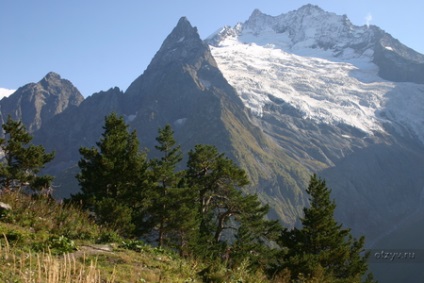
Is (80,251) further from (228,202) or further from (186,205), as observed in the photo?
(228,202)

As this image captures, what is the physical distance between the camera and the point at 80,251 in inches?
453

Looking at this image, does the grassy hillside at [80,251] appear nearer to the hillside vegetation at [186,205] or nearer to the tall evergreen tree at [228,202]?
the hillside vegetation at [186,205]

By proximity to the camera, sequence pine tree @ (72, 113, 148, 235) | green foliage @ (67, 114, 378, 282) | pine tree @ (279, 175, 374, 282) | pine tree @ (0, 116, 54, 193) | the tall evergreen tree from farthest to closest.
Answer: pine tree @ (0, 116, 54, 193), the tall evergreen tree, pine tree @ (72, 113, 148, 235), green foliage @ (67, 114, 378, 282), pine tree @ (279, 175, 374, 282)

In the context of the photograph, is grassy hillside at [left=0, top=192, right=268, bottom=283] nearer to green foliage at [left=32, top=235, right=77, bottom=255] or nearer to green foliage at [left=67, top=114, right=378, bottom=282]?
green foliage at [left=32, top=235, right=77, bottom=255]

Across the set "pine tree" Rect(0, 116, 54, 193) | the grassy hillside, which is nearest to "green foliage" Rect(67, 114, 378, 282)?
"pine tree" Rect(0, 116, 54, 193)

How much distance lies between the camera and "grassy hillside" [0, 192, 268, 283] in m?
9.64

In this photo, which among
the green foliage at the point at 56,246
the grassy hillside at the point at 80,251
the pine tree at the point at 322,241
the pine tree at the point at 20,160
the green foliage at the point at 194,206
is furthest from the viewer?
the pine tree at the point at 20,160

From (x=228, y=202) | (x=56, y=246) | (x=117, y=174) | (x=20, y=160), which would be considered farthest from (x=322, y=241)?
(x=20, y=160)

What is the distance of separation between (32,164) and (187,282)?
33.0 m

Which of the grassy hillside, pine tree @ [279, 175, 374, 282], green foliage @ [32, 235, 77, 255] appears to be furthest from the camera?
pine tree @ [279, 175, 374, 282]

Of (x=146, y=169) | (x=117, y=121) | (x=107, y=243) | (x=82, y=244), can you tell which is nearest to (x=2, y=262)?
(x=82, y=244)

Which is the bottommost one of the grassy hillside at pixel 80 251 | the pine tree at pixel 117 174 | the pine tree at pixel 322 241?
the pine tree at pixel 322 241

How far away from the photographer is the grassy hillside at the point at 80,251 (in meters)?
9.64

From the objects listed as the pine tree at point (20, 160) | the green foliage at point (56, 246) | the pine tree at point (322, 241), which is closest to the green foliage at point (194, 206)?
the pine tree at point (322, 241)
